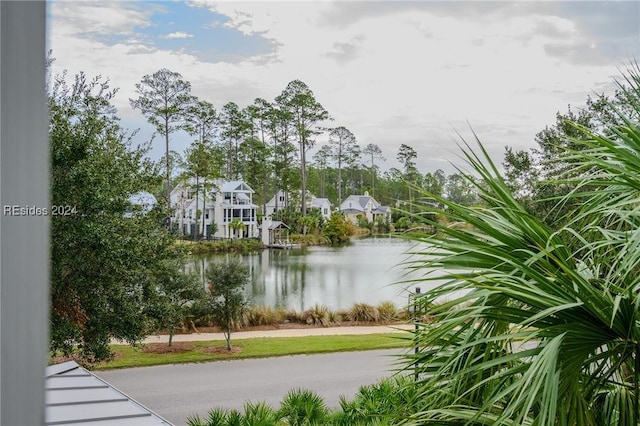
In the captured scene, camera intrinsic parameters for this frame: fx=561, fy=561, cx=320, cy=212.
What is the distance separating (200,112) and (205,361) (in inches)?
62.7

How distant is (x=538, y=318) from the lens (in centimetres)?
96

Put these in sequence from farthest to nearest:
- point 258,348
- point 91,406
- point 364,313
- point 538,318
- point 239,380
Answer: point 364,313 → point 258,348 → point 239,380 → point 91,406 → point 538,318

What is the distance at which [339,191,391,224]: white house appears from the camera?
147 inches

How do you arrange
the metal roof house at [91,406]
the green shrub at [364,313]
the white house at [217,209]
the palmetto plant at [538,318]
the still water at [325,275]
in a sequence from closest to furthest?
the palmetto plant at [538,318], the metal roof house at [91,406], the white house at [217,209], the still water at [325,275], the green shrub at [364,313]

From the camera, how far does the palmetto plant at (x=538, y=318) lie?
999mm

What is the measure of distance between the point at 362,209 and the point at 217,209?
3.16ft

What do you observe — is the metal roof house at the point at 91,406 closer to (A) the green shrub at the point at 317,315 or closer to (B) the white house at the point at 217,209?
(B) the white house at the point at 217,209

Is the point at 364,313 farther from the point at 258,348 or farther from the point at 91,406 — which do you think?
the point at 91,406

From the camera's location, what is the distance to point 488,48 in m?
3.92

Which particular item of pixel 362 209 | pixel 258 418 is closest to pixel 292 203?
pixel 362 209

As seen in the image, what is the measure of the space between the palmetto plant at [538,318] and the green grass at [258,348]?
2.17 m

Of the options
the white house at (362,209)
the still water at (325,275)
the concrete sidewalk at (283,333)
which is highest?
the white house at (362,209)

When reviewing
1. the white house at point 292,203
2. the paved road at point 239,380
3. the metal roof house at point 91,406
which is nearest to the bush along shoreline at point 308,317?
the paved road at point 239,380

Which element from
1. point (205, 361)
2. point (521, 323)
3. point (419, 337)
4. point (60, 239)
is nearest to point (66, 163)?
point (60, 239)
